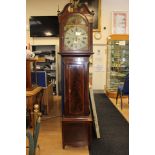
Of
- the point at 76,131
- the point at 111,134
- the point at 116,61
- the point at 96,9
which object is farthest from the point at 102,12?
the point at 76,131

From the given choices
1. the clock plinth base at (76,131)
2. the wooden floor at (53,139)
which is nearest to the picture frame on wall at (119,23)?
the wooden floor at (53,139)

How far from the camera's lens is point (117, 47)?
6871 millimetres

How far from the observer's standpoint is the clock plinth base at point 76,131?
2.90m

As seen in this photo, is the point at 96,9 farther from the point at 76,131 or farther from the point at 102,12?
the point at 76,131

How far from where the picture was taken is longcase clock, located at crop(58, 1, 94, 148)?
2.86 m

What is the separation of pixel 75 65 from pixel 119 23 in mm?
4824

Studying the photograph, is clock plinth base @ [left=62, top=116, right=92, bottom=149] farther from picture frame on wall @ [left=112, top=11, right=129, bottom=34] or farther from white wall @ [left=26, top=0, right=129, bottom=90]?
picture frame on wall @ [left=112, top=11, right=129, bottom=34]

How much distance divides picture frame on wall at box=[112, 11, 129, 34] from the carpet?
2.96 m

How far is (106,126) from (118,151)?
43.8 inches
